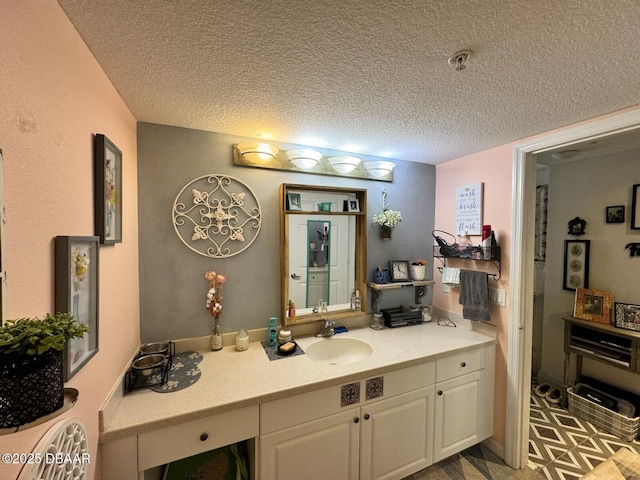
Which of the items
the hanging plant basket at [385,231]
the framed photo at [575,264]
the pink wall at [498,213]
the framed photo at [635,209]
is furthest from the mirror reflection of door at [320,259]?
the framed photo at [635,209]

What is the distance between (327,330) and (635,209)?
8.60ft

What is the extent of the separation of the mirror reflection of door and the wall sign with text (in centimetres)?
88

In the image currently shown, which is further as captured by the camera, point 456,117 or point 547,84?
point 456,117

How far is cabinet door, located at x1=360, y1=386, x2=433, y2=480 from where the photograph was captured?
1426 mm

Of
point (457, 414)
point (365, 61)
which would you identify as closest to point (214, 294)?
point (365, 61)

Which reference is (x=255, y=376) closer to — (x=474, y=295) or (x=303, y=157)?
(x=303, y=157)

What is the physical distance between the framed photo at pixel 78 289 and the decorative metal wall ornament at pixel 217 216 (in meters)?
0.67

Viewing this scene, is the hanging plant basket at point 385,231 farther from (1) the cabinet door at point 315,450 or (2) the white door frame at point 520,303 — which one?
(1) the cabinet door at point 315,450

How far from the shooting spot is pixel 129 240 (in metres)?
1.35

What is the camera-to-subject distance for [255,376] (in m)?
1.32

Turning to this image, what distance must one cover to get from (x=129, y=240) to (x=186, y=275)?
0.36 metres

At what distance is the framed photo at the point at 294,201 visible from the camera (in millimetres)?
→ 1774

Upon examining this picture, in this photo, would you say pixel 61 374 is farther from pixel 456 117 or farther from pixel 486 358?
pixel 486 358

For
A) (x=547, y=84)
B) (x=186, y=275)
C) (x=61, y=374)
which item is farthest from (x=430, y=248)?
(x=61, y=374)
